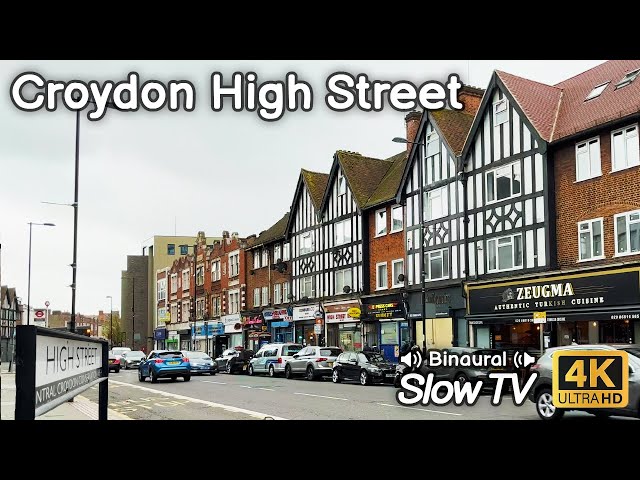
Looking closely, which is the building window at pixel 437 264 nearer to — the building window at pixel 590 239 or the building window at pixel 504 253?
the building window at pixel 504 253

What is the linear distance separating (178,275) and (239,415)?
6834cm

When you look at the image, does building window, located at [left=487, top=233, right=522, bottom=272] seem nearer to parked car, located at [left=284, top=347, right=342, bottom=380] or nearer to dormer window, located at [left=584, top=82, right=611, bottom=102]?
dormer window, located at [left=584, top=82, right=611, bottom=102]

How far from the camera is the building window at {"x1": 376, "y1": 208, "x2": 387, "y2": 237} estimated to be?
40.7 meters

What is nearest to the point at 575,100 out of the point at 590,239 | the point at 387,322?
the point at 590,239

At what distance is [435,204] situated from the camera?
1428 inches

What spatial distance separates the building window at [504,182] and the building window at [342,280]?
43.3ft

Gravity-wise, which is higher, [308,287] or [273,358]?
[308,287]

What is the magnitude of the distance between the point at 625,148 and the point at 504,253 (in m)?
6.91

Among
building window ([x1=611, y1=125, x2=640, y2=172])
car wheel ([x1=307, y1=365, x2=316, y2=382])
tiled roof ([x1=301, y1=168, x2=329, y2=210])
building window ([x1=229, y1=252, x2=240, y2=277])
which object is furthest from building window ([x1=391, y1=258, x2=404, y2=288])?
building window ([x1=229, y1=252, x2=240, y2=277])

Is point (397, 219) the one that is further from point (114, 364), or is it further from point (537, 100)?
point (114, 364)

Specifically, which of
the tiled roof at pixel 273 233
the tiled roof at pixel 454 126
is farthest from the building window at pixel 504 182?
the tiled roof at pixel 273 233

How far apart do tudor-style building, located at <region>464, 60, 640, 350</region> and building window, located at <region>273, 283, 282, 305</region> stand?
22.6m
